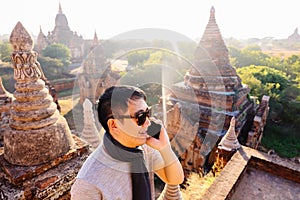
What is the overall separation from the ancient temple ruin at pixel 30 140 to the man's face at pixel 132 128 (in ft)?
5.86

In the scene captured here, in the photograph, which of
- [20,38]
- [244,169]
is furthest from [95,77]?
[20,38]

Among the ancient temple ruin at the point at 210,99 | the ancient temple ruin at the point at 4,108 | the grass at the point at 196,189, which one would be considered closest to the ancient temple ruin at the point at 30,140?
the ancient temple ruin at the point at 4,108

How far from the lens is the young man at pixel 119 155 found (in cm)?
162

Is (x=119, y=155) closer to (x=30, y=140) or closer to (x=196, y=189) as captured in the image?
(x=30, y=140)

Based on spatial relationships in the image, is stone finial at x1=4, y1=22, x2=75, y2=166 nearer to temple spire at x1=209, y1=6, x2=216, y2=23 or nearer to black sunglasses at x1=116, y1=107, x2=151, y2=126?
black sunglasses at x1=116, y1=107, x2=151, y2=126

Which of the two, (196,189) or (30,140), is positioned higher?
(30,140)

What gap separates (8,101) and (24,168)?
3672mm

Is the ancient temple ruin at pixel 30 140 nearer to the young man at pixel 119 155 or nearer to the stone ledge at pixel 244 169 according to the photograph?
the young man at pixel 119 155

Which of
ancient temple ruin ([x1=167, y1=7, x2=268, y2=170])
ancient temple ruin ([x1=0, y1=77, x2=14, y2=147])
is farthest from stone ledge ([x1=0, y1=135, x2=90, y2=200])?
ancient temple ruin ([x1=167, y1=7, x2=268, y2=170])

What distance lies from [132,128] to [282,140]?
17206mm

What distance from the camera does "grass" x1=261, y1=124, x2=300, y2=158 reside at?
1391cm

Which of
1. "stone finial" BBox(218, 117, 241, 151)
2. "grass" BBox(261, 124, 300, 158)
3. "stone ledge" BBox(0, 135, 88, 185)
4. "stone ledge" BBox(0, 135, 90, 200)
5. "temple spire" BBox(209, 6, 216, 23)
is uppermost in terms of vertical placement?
"temple spire" BBox(209, 6, 216, 23)

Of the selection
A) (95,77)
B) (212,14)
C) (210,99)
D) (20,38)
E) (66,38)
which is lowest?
(95,77)

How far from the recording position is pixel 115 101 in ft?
5.41
